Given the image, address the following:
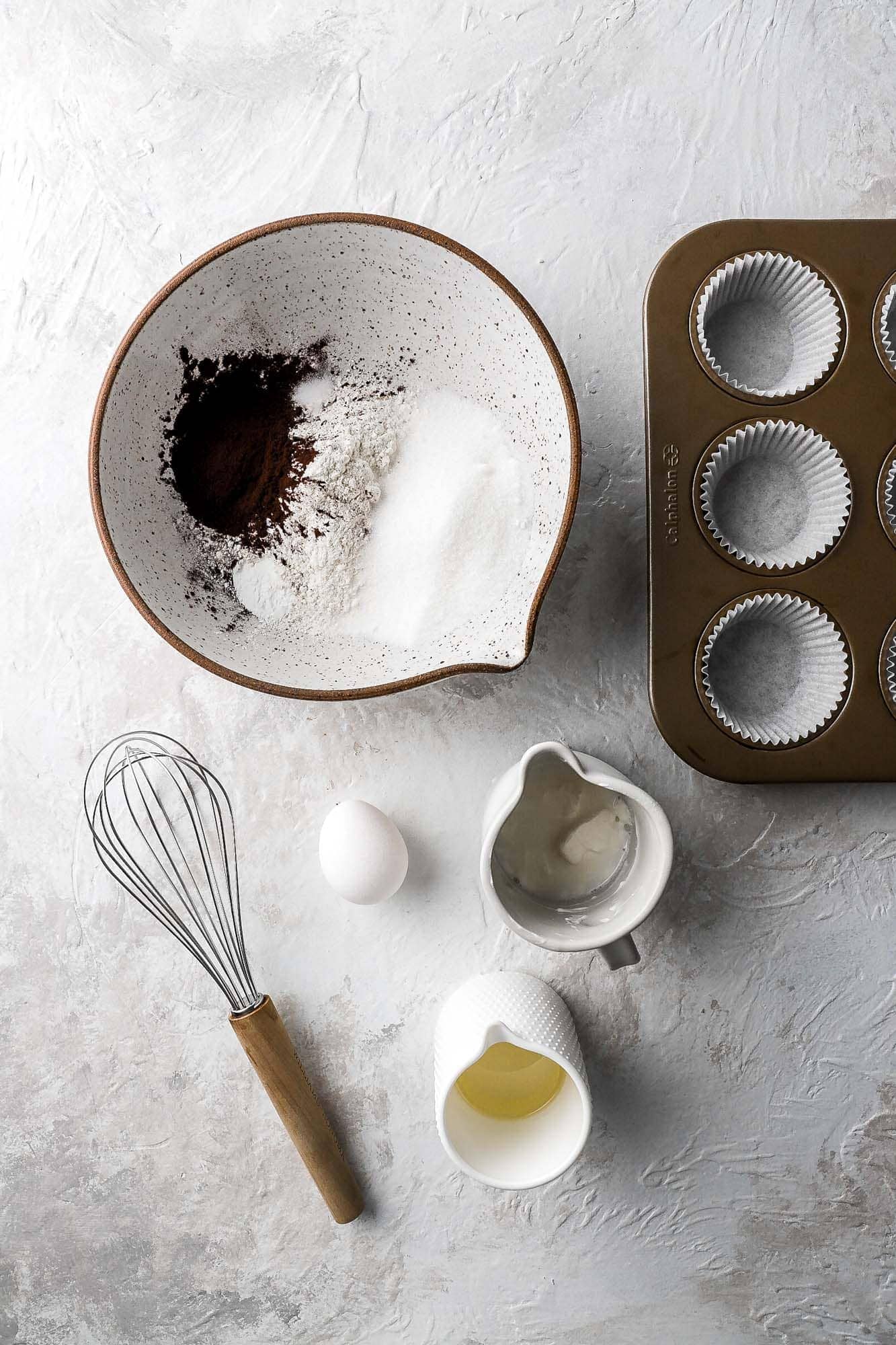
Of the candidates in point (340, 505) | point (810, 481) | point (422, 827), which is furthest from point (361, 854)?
point (810, 481)

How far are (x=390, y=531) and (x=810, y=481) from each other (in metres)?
0.40

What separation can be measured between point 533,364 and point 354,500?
19cm

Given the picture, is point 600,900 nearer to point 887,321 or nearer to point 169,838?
point 169,838

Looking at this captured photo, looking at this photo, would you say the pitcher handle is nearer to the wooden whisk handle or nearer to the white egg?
the white egg

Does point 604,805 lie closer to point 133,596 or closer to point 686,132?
point 133,596

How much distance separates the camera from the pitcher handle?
72 cm

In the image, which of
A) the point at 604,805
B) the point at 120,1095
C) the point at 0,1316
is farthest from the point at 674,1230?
the point at 0,1316

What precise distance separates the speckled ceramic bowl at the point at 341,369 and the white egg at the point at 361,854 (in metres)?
0.15

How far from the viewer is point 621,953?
728 mm

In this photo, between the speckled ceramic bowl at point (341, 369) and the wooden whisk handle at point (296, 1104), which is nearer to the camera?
the speckled ceramic bowl at point (341, 369)

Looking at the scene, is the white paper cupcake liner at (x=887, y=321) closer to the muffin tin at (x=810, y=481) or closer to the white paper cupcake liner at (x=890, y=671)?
the muffin tin at (x=810, y=481)

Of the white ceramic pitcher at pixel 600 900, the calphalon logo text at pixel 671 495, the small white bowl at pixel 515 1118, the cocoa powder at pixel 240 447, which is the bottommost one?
the small white bowl at pixel 515 1118

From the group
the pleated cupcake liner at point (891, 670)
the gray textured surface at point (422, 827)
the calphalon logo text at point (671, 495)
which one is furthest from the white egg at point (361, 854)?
the pleated cupcake liner at point (891, 670)

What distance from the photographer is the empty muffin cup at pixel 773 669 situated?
75 cm
